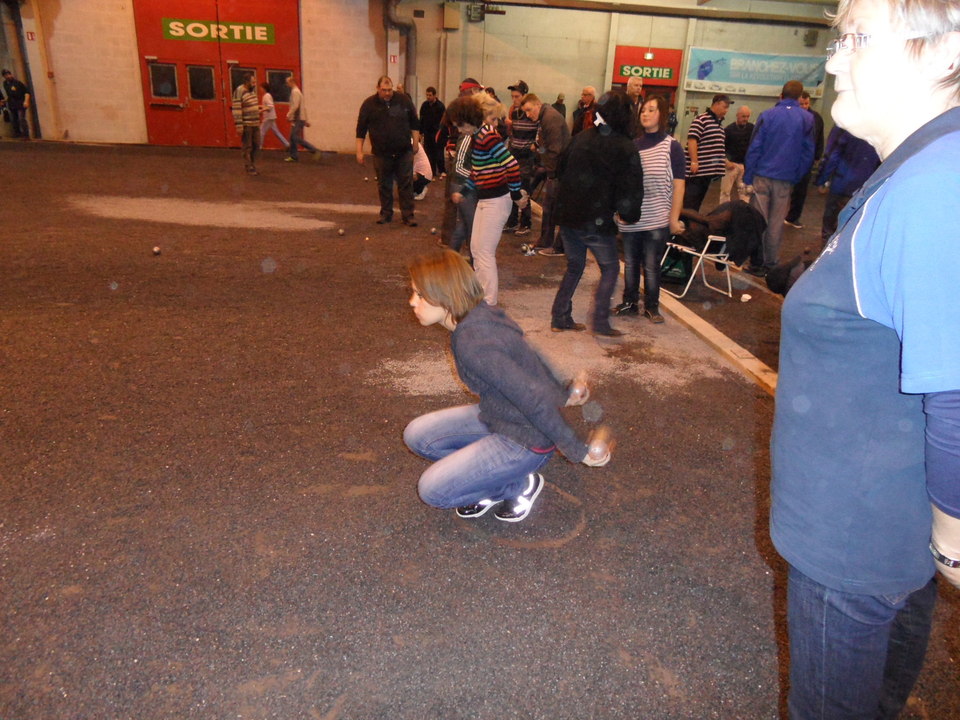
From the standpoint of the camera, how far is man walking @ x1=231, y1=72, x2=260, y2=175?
15.6 meters

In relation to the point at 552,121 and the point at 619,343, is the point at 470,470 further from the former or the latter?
the point at 552,121

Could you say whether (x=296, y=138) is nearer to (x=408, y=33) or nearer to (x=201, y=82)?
(x=201, y=82)

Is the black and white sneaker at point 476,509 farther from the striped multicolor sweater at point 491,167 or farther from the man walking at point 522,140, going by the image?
the man walking at point 522,140

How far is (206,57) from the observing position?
2284cm

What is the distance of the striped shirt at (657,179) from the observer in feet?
20.6

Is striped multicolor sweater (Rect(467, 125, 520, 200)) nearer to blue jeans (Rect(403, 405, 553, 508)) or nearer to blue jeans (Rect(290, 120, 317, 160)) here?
blue jeans (Rect(403, 405, 553, 508))

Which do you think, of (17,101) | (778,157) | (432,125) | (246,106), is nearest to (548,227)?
(778,157)

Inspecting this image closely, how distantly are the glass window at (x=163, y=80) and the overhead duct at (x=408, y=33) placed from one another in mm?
7304

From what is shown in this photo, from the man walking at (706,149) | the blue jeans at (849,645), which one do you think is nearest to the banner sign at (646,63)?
the man walking at (706,149)

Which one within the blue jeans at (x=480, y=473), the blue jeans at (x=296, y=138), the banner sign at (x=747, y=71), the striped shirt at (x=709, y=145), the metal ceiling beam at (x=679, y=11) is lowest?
the blue jeans at (x=480, y=473)

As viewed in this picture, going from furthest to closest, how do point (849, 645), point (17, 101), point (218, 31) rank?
1. point (218, 31)
2. point (17, 101)
3. point (849, 645)

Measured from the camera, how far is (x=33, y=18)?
70.9ft

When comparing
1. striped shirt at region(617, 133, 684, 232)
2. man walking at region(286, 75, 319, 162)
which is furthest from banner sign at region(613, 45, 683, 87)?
striped shirt at region(617, 133, 684, 232)

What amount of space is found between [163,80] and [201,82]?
121 cm
